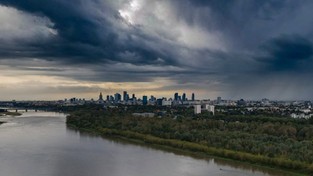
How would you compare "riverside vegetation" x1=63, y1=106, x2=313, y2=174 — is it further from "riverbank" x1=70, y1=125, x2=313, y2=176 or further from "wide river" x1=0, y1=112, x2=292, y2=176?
"wide river" x1=0, y1=112, x2=292, y2=176

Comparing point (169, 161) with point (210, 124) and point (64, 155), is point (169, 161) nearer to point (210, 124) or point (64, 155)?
point (64, 155)

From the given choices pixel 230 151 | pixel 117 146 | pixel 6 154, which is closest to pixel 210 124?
pixel 117 146

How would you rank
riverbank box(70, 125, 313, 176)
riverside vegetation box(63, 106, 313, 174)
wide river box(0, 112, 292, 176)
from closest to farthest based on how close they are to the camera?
wide river box(0, 112, 292, 176)
riverbank box(70, 125, 313, 176)
riverside vegetation box(63, 106, 313, 174)

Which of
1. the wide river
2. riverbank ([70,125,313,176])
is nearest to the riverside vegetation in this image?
riverbank ([70,125,313,176])

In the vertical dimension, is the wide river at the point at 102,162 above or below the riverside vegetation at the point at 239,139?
below

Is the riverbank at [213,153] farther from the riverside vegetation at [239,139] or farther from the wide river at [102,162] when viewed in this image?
the wide river at [102,162]

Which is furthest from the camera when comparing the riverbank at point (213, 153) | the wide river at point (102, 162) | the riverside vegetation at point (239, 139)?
the riverside vegetation at point (239, 139)

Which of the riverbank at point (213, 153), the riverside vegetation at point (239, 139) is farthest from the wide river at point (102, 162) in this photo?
the riverside vegetation at point (239, 139)

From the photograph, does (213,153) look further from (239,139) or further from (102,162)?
(102,162)

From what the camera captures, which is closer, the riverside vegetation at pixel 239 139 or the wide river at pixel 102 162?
the wide river at pixel 102 162
